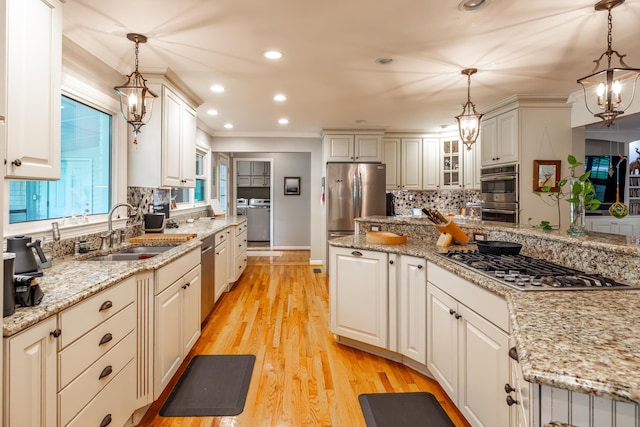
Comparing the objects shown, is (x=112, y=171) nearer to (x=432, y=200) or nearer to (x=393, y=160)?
(x=393, y=160)

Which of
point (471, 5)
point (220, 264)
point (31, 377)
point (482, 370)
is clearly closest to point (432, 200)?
point (220, 264)

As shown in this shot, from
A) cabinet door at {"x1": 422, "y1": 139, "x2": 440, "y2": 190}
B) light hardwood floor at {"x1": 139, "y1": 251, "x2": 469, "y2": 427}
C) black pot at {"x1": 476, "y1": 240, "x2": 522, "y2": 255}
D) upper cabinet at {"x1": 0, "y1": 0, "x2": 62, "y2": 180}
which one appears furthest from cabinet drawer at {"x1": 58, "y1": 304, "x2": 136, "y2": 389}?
cabinet door at {"x1": 422, "y1": 139, "x2": 440, "y2": 190}

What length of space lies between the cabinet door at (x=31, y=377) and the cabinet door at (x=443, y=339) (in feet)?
5.94

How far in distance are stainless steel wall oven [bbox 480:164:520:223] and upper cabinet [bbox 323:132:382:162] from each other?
1.69 meters

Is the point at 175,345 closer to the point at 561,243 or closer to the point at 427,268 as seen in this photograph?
the point at 427,268

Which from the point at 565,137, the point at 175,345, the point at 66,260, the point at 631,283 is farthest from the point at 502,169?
the point at 66,260

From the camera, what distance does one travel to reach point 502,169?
4.35 meters

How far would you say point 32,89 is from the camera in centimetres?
157

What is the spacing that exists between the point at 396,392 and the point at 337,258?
109cm

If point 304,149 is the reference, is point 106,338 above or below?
below

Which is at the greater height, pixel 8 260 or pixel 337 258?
pixel 8 260

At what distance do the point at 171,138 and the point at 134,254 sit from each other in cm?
134

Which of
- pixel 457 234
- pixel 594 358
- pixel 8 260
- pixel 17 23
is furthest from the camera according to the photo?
pixel 457 234

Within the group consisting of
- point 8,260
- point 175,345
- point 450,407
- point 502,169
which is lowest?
point 450,407
